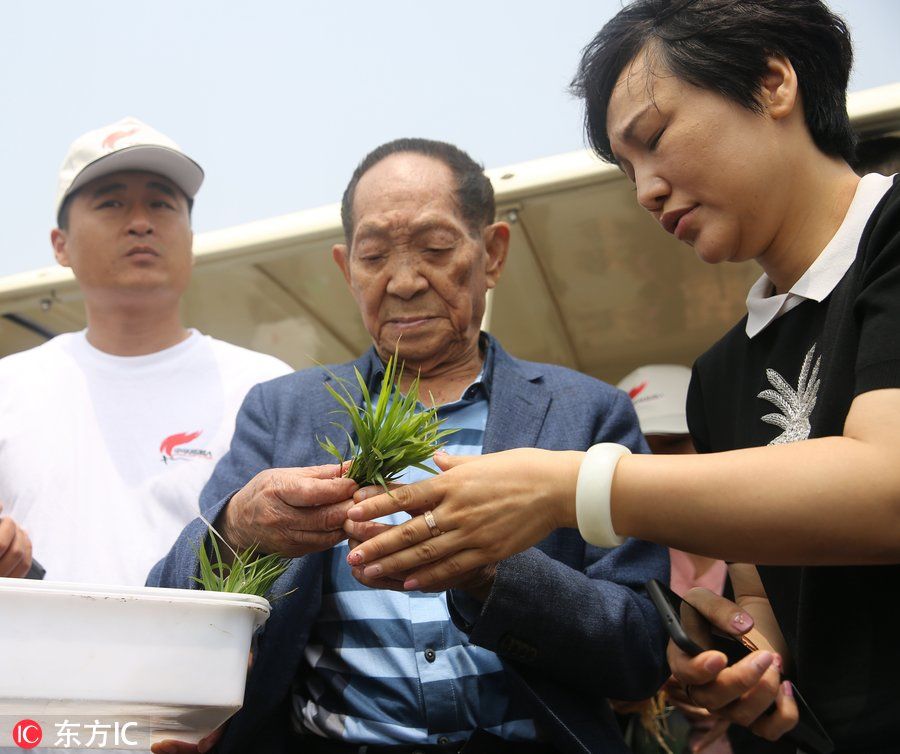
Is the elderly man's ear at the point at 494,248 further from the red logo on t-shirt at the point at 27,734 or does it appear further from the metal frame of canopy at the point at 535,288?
the red logo on t-shirt at the point at 27,734

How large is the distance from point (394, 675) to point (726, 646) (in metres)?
0.80

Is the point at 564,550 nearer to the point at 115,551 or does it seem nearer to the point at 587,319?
the point at 115,551

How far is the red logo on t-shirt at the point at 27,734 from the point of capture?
67.4 inches

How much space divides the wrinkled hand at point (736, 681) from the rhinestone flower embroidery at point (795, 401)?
438 millimetres

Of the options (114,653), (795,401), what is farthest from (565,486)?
(114,653)

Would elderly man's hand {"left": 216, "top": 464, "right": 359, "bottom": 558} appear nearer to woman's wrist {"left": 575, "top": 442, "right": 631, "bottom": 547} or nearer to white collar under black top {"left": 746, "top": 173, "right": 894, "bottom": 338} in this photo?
woman's wrist {"left": 575, "top": 442, "right": 631, "bottom": 547}

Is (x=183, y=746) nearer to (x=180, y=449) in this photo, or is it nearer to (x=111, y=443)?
(x=180, y=449)

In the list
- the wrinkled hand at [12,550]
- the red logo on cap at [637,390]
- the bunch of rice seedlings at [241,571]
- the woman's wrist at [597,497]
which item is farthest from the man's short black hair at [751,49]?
the red logo on cap at [637,390]

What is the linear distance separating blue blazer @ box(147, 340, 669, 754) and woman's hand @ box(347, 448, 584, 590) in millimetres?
230

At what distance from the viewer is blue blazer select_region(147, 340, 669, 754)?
2188 millimetres

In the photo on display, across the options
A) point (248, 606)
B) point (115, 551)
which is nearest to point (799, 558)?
point (248, 606)

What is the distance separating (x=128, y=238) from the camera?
3.95 metres

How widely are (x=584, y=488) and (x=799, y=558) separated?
16.3 inches

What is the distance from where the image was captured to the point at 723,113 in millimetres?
2240
